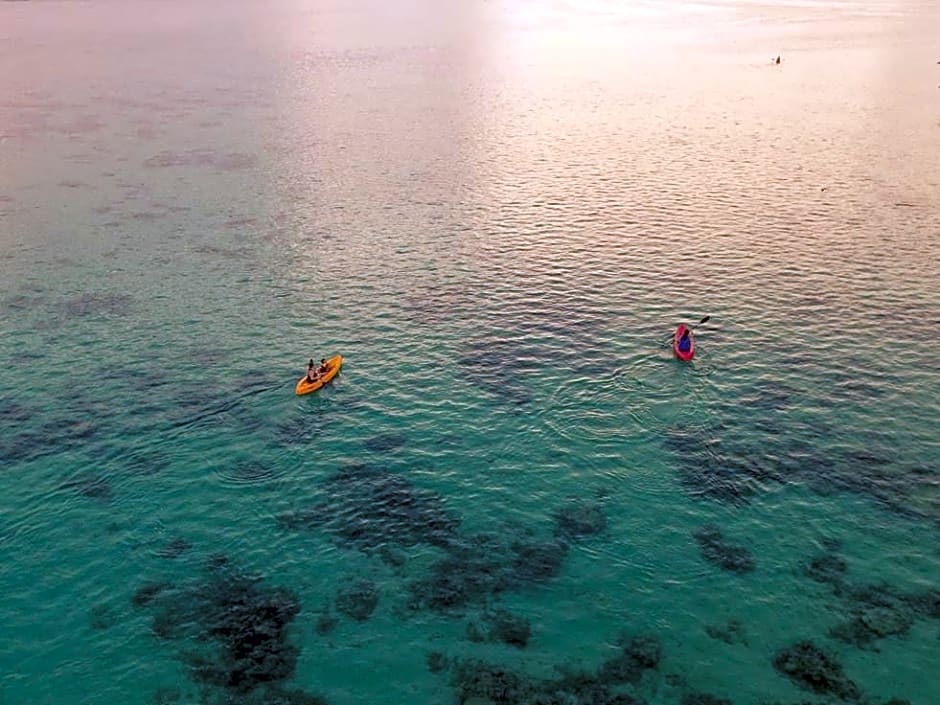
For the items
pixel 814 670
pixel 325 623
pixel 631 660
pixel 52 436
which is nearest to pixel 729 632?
pixel 814 670

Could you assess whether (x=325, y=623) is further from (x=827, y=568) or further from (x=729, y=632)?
(x=827, y=568)

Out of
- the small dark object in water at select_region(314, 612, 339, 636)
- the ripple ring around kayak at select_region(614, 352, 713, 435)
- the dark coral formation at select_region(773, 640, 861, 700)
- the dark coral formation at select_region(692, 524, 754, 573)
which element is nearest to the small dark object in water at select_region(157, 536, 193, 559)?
the small dark object in water at select_region(314, 612, 339, 636)

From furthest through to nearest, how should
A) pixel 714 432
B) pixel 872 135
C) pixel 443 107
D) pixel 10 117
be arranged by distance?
1. pixel 443 107
2. pixel 10 117
3. pixel 872 135
4. pixel 714 432

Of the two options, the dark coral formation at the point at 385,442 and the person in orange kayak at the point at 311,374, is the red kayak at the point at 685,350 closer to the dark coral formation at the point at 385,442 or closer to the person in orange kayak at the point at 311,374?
the dark coral formation at the point at 385,442

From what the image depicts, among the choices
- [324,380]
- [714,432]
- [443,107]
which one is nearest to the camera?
[714,432]

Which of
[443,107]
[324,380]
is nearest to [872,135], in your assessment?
[443,107]

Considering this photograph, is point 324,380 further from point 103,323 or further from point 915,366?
point 915,366

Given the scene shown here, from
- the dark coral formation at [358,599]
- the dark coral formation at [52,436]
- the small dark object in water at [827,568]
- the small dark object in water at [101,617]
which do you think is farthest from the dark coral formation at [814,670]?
the dark coral formation at [52,436]
